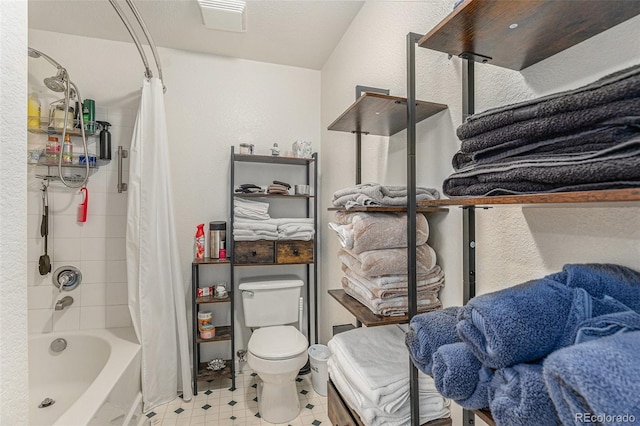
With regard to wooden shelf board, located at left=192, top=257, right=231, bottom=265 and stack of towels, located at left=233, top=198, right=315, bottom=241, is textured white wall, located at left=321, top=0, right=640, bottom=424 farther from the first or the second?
wooden shelf board, located at left=192, top=257, right=231, bottom=265

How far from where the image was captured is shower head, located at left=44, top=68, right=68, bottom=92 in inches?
67.7

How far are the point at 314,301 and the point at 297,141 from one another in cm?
129

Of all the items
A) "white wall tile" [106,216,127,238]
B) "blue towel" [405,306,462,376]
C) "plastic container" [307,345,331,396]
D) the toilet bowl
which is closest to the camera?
"blue towel" [405,306,462,376]

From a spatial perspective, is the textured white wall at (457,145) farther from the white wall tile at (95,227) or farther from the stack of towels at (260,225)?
the white wall tile at (95,227)

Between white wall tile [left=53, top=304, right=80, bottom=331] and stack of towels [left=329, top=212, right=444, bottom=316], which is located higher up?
stack of towels [left=329, top=212, right=444, bottom=316]

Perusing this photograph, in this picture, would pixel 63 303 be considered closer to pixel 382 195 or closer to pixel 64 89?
pixel 64 89

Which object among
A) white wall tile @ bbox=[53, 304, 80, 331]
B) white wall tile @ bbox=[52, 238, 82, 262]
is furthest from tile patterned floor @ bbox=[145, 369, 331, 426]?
white wall tile @ bbox=[52, 238, 82, 262]

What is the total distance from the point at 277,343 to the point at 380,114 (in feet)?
4.74

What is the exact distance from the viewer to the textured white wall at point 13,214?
1.89 feet

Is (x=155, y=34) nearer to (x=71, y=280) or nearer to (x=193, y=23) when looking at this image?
(x=193, y=23)

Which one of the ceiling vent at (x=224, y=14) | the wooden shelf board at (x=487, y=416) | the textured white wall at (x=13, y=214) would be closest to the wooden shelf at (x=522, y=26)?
the wooden shelf board at (x=487, y=416)

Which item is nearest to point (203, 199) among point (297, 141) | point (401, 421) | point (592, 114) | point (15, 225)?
point (297, 141)

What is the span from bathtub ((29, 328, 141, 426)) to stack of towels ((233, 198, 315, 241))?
94cm

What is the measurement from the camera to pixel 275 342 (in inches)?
72.2
